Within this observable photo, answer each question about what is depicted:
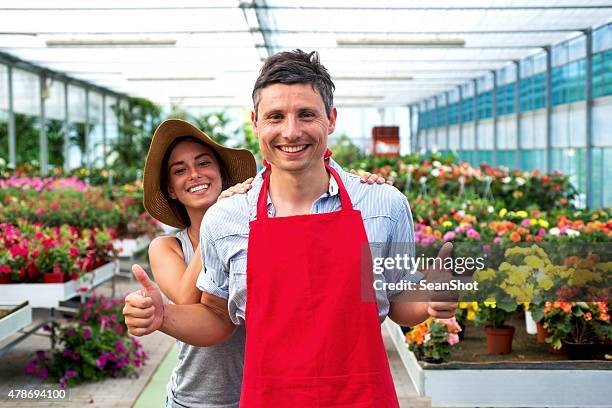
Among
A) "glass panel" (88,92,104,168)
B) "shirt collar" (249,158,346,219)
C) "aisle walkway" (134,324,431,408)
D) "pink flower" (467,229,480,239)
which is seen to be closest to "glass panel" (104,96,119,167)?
"glass panel" (88,92,104,168)

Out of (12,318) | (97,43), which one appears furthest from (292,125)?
(97,43)

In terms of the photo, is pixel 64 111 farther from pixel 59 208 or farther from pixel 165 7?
pixel 59 208

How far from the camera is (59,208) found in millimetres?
7707

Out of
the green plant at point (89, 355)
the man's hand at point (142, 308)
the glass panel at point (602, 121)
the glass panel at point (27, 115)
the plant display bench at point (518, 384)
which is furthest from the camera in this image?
the glass panel at point (27, 115)

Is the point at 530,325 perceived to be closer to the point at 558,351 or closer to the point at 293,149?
the point at 558,351

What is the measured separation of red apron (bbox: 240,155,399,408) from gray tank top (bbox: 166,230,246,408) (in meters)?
0.44

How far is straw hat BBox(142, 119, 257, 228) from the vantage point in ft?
7.20

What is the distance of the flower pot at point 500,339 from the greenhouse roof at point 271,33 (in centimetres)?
770

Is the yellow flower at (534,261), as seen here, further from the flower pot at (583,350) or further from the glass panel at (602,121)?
the glass panel at (602,121)

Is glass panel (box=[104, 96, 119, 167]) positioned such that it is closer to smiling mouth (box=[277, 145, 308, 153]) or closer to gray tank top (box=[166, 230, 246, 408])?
gray tank top (box=[166, 230, 246, 408])

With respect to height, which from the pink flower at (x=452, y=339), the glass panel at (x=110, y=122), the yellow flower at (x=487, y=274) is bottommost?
the pink flower at (x=452, y=339)

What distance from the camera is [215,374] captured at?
209 cm

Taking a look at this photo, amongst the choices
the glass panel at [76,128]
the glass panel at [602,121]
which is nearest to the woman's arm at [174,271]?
the glass panel at [602,121]

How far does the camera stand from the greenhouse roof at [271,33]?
11.5 m
